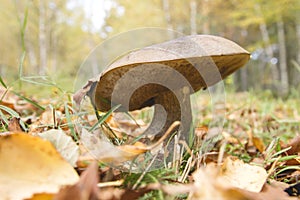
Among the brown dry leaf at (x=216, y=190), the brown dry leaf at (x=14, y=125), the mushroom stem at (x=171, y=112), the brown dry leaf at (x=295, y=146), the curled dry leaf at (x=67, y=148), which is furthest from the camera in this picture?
the mushroom stem at (x=171, y=112)

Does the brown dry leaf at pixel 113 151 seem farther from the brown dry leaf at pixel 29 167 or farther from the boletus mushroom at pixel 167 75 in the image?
the boletus mushroom at pixel 167 75

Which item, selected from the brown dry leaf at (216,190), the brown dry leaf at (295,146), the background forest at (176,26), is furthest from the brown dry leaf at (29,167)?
the background forest at (176,26)

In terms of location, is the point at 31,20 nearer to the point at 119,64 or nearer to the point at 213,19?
the point at 213,19

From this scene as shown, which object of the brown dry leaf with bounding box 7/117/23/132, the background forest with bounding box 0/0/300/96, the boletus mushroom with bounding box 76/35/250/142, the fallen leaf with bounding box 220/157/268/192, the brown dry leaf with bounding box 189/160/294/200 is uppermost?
the background forest with bounding box 0/0/300/96

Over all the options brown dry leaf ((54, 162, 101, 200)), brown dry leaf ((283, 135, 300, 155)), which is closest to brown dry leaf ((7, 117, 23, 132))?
brown dry leaf ((54, 162, 101, 200))

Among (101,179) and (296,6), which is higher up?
(296,6)

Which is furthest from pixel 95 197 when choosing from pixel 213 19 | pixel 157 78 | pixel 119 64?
pixel 213 19

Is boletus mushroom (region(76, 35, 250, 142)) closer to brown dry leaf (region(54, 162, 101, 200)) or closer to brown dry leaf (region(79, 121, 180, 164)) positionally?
brown dry leaf (region(79, 121, 180, 164))
